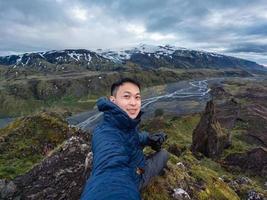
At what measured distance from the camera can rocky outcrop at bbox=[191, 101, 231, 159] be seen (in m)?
51.3

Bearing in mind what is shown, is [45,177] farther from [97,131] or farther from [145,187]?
[97,131]

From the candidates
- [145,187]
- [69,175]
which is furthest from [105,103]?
[69,175]

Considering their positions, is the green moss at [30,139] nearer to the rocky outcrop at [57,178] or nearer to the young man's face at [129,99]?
the rocky outcrop at [57,178]

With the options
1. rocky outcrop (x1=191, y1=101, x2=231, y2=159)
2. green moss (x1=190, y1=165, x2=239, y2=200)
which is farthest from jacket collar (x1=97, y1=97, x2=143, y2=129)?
rocky outcrop (x1=191, y1=101, x2=231, y2=159)

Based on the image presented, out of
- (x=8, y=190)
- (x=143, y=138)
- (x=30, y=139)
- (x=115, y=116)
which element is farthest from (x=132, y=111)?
(x=30, y=139)

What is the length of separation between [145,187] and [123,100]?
3.88 meters

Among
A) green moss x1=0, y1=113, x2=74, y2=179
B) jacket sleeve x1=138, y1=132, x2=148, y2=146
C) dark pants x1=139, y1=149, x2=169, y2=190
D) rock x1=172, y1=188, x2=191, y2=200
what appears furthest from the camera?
green moss x1=0, y1=113, x2=74, y2=179

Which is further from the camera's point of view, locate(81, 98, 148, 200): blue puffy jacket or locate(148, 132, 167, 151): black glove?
locate(148, 132, 167, 151): black glove

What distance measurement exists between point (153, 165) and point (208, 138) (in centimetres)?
4319

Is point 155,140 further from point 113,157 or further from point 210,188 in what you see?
point 113,157

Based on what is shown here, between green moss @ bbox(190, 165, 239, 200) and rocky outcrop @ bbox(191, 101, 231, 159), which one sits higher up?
green moss @ bbox(190, 165, 239, 200)

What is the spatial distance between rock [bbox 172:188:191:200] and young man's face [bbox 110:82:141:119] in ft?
14.1

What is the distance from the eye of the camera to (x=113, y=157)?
5.61m

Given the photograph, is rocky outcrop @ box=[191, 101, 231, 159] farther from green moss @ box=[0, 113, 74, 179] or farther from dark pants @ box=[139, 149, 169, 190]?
dark pants @ box=[139, 149, 169, 190]
